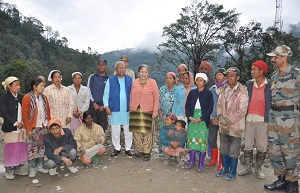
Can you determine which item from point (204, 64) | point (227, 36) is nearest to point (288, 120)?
point (204, 64)

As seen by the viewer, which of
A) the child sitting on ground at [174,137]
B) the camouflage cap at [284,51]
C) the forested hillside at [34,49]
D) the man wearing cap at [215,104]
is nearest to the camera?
the camouflage cap at [284,51]

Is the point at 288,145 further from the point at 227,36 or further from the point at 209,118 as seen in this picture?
the point at 227,36

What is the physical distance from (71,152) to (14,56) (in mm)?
56424

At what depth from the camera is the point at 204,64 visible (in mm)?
5898

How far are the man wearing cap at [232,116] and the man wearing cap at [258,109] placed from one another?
13cm

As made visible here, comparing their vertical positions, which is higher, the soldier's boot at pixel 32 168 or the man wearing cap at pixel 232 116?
the man wearing cap at pixel 232 116

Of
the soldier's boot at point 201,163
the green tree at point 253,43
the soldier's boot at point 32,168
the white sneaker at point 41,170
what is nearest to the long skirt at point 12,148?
the soldier's boot at point 32,168

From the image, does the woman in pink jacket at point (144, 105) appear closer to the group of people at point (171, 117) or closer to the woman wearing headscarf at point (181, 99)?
the group of people at point (171, 117)

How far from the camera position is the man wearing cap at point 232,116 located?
469 centimetres

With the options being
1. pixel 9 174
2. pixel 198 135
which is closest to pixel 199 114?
pixel 198 135

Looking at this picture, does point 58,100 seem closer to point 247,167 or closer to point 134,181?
point 134,181

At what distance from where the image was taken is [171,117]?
565 cm

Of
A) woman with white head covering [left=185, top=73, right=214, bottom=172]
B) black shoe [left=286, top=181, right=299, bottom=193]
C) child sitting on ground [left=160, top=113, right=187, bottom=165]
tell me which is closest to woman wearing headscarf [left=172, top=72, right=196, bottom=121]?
child sitting on ground [left=160, top=113, right=187, bottom=165]

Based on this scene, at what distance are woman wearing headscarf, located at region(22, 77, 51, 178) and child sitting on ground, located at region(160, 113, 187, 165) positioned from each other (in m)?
2.48
